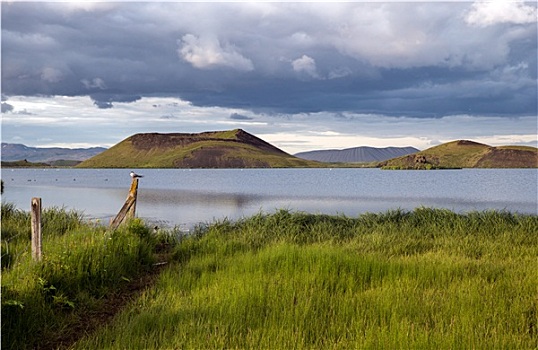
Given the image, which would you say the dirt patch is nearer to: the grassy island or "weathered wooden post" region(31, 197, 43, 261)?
the grassy island

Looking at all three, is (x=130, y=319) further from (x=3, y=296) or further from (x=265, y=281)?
(x=265, y=281)

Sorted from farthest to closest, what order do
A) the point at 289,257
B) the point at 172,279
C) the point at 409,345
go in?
the point at 289,257 < the point at 172,279 < the point at 409,345

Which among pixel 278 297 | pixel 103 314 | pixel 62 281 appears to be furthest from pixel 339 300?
pixel 62 281

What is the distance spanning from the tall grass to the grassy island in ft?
0.09

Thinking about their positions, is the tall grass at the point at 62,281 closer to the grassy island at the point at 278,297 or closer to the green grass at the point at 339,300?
the grassy island at the point at 278,297

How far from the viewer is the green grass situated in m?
7.18

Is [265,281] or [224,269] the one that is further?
[224,269]

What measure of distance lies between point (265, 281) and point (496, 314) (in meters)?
4.59

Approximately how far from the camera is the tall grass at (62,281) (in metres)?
7.91

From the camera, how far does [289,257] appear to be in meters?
12.5

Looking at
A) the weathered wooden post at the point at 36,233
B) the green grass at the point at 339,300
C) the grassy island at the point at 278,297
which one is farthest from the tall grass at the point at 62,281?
the green grass at the point at 339,300

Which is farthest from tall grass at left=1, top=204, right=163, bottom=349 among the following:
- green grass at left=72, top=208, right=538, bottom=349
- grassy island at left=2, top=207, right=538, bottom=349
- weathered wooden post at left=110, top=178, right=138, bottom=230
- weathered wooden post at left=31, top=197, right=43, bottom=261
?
weathered wooden post at left=110, top=178, right=138, bottom=230

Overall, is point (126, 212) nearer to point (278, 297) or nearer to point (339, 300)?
point (278, 297)

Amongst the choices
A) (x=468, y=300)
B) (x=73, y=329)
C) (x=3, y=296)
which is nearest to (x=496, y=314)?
(x=468, y=300)
